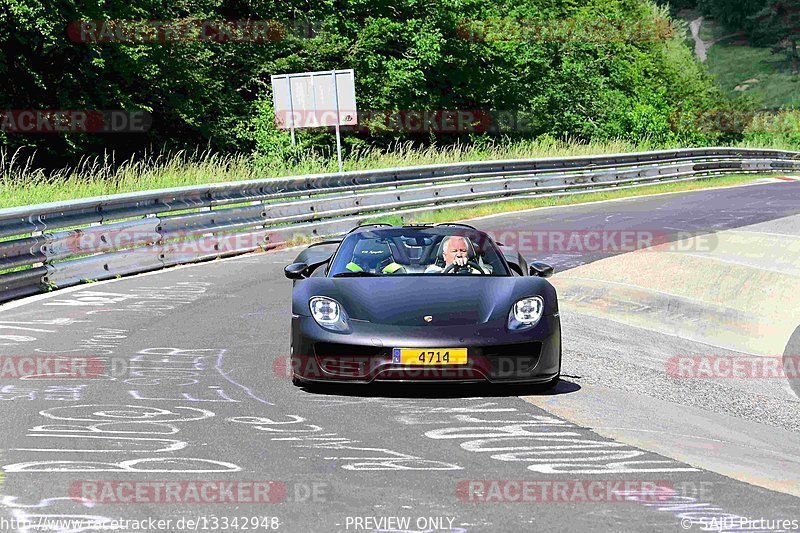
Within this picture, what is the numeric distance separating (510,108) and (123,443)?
160 feet

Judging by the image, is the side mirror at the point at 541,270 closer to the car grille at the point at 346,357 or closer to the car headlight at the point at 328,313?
the car headlight at the point at 328,313

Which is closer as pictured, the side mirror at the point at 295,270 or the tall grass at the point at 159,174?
the side mirror at the point at 295,270

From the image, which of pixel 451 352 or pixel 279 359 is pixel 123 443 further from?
pixel 279 359

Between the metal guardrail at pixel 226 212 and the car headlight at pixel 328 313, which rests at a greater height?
the car headlight at pixel 328 313

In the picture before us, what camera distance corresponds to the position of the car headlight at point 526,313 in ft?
26.8

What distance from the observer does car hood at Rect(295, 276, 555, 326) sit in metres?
8.12

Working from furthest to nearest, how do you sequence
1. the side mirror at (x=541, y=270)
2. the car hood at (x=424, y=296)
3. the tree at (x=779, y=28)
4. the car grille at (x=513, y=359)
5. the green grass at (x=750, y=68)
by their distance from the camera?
1. the tree at (x=779, y=28)
2. the green grass at (x=750, y=68)
3. the side mirror at (x=541, y=270)
4. the car hood at (x=424, y=296)
5. the car grille at (x=513, y=359)

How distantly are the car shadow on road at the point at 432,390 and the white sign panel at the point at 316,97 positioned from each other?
18.7 m

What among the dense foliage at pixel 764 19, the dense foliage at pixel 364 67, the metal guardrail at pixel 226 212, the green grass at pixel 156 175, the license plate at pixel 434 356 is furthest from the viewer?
the dense foliage at pixel 764 19

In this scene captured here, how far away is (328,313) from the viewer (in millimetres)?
8289

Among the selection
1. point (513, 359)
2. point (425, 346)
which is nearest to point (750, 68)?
point (513, 359)

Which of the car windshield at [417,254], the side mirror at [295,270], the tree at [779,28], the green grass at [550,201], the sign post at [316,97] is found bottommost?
the green grass at [550,201]

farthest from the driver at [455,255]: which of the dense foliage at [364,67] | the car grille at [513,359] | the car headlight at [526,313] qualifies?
the dense foliage at [364,67]

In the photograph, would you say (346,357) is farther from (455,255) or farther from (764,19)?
(764,19)
